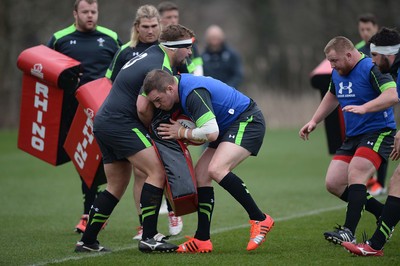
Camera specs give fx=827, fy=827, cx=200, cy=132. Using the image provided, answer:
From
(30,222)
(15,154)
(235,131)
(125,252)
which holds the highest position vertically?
(235,131)

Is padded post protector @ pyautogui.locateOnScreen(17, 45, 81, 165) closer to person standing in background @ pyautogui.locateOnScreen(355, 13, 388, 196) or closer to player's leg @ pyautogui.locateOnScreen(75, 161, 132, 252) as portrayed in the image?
player's leg @ pyautogui.locateOnScreen(75, 161, 132, 252)

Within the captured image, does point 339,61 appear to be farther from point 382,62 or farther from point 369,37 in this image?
point 369,37

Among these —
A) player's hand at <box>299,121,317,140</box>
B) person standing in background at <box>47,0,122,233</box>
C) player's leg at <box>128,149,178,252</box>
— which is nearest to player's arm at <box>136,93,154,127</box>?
player's leg at <box>128,149,178,252</box>

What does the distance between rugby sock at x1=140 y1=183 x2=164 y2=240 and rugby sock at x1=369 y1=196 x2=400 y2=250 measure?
1840mm

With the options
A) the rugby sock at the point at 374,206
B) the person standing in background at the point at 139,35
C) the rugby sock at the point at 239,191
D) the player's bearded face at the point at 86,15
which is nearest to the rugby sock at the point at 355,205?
the rugby sock at the point at 374,206

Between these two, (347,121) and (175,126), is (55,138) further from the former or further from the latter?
(347,121)

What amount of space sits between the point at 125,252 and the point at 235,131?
1459 millimetres

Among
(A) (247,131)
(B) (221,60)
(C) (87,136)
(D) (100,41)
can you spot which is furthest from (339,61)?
(B) (221,60)

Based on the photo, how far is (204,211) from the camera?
730cm

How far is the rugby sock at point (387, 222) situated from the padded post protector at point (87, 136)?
2978 mm

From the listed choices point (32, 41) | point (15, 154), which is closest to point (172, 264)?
point (15, 154)

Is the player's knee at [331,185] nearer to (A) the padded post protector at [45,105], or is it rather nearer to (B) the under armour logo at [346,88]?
(B) the under armour logo at [346,88]

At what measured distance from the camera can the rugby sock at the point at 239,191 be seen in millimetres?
7094

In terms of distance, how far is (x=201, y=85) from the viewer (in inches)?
275
